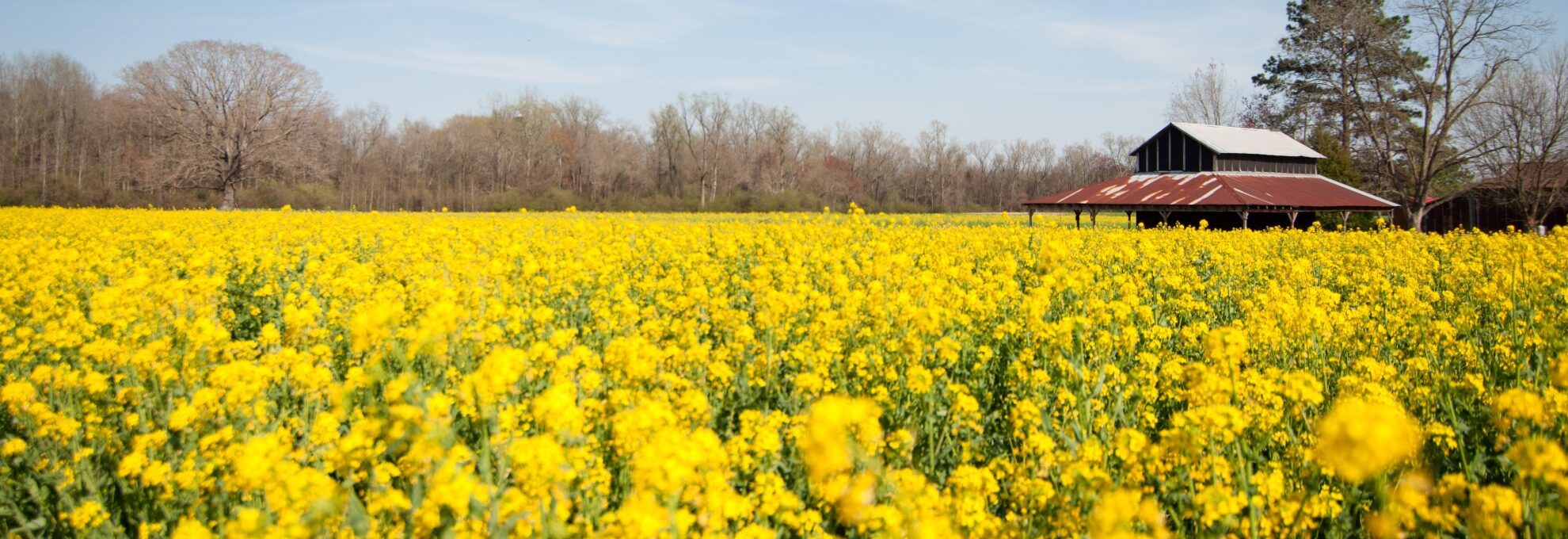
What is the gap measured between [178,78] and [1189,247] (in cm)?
4386

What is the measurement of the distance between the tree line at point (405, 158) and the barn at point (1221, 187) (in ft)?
91.9

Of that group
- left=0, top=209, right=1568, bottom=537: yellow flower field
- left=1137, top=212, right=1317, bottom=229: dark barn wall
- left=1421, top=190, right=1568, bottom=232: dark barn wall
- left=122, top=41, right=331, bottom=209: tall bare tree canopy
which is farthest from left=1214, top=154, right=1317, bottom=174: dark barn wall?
left=122, top=41, right=331, bottom=209: tall bare tree canopy

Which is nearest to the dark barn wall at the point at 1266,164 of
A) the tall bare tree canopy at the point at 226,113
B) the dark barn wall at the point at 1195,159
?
the dark barn wall at the point at 1195,159

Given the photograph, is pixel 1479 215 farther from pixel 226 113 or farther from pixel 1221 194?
pixel 226 113

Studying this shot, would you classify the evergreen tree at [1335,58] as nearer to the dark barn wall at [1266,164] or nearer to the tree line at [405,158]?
the dark barn wall at [1266,164]

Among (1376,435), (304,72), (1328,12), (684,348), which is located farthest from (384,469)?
(1328,12)

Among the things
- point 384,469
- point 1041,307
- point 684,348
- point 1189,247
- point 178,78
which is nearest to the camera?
point 384,469

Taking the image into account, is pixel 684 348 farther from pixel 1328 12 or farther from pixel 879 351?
pixel 1328 12

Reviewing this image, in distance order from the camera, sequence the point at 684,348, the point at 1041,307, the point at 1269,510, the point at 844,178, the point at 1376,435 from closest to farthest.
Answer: the point at 1376,435, the point at 1269,510, the point at 684,348, the point at 1041,307, the point at 844,178

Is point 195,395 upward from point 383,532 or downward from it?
upward

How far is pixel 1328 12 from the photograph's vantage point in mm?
46250

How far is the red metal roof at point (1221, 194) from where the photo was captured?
27583 millimetres

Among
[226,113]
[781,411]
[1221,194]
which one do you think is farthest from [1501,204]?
[226,113]

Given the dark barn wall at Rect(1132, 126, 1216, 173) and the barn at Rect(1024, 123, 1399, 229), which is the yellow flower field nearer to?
the barn at Rect(1024, 123, 1399, 229)
